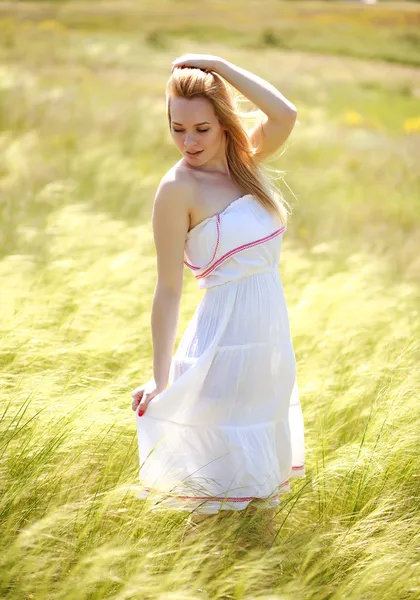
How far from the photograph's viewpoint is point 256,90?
2.41 metres

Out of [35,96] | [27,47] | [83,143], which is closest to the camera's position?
[83,143]

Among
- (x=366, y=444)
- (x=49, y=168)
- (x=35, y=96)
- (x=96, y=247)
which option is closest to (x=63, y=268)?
(x=96, y=247)

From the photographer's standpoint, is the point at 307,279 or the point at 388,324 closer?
the point at 388,324

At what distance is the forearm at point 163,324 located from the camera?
2.30 metres

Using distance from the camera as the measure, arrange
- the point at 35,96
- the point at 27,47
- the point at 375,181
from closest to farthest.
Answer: the point at 35,96
the point at 375,181
the point at 27,47

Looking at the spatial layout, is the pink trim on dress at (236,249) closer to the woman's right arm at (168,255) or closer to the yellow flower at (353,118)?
the woman's right arm at (168,255)

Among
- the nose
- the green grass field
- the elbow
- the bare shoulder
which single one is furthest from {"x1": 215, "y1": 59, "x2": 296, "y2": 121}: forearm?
the elbow

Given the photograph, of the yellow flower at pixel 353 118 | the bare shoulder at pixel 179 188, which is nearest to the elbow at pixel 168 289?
the bare shoulder at pixel 179 188

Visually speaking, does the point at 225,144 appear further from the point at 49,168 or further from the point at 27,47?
the point at 27,47

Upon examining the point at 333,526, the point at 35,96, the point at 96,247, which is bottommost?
the point at 333,526

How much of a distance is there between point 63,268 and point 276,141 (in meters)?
1.69

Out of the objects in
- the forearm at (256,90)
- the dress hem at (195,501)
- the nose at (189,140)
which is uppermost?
the forearm at (256,90)

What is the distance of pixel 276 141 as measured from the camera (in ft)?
8.36

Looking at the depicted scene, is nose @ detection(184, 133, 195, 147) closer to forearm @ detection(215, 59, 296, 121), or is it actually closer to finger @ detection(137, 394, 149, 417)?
forearm @ detection(215, 59, 296, 121)
